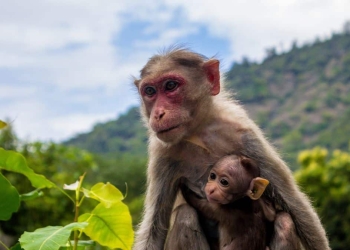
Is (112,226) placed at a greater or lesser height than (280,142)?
greater

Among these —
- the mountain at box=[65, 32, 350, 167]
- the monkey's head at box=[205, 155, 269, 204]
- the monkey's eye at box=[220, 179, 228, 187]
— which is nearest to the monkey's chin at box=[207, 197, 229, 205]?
the monkey's head at box=[205, 155, 269, 204]

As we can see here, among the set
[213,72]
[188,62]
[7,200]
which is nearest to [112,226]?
[7,200]

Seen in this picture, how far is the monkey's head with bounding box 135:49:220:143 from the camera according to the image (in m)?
4.19

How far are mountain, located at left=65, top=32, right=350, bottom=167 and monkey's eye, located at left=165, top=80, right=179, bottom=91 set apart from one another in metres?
67.6

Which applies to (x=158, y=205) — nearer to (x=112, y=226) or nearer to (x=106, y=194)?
(x=112, y=226)

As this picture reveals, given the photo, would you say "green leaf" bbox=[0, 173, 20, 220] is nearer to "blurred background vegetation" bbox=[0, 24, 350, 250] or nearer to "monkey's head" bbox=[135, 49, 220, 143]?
"monkey's head" bbox=[135, 49, 220, 143]

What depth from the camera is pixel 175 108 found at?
14.1 ft

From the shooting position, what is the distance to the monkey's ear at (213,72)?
464 centimetres

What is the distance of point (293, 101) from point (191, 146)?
103210mm

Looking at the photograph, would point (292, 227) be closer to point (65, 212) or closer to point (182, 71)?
point (182, 71)

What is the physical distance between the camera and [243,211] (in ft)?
13.6

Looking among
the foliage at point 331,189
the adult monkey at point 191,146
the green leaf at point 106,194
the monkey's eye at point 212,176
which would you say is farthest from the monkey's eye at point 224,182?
the foliage at point 331,189

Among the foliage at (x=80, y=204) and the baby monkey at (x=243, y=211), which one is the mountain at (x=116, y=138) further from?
the foliage at (x=80, y=204)

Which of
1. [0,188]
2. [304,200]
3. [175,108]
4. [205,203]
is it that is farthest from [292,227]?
[0,188]
